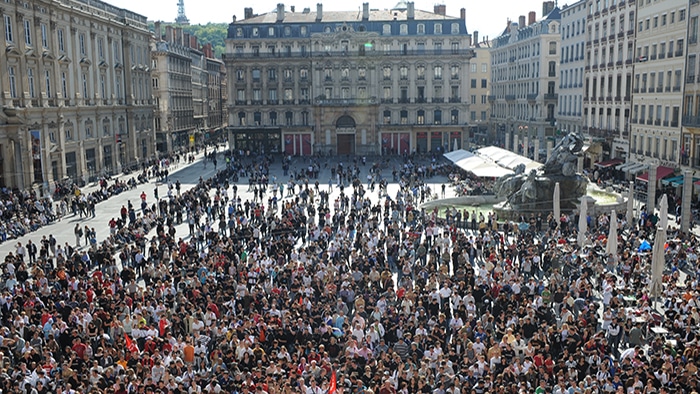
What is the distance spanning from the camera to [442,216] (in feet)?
144

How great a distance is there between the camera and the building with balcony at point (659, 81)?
5231 cm

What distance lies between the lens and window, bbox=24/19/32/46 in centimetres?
5272

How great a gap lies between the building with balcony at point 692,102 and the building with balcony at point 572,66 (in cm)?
2441

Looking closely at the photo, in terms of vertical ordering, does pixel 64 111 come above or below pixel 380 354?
above

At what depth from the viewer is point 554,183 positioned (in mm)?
40250

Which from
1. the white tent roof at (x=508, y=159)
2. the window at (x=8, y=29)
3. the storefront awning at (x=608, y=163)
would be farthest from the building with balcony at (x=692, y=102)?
the window at (x=8, y=29)

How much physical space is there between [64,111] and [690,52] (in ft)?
159

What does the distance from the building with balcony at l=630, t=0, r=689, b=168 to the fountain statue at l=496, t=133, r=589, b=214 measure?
1588 centimetres

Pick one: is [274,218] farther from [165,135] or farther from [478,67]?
[478,67]

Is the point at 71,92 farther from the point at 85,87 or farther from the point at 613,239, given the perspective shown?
the point at 613,239

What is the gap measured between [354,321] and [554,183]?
78.6 ft

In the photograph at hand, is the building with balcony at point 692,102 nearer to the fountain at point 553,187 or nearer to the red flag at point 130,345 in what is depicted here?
the fountain at point 553,187

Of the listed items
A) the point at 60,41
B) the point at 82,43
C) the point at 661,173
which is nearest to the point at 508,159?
the point at 661,173

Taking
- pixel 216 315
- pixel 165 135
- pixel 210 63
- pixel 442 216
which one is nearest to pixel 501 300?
pixel 216 315
